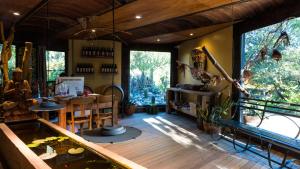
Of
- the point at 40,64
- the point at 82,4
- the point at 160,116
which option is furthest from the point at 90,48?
the point at 82,4

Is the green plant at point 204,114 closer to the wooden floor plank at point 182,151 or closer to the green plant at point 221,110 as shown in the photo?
the green plant at point 221,110

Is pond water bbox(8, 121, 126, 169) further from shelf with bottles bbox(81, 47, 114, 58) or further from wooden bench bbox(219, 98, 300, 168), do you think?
shelf with bottles bbox(81, 47, 114, 58)

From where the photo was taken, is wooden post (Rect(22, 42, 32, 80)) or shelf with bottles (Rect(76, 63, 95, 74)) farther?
shelf with bottles (Rect(76, 63, 95, 74))

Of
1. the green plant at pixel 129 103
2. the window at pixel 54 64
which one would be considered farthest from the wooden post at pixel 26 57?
the green plant at pixel 129 103

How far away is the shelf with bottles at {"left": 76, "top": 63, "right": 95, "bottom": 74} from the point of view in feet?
22.4

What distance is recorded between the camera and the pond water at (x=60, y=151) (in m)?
1.57

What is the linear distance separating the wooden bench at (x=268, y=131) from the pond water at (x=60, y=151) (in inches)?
101

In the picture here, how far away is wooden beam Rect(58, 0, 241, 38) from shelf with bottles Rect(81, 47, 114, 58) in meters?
2.19

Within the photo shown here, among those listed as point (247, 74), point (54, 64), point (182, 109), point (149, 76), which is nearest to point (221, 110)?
point (247, 74)

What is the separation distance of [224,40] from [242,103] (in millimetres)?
1577

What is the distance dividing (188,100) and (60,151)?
580 cm

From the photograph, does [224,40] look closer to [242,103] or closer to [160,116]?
[242,103]

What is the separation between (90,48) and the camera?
6969 millimetres

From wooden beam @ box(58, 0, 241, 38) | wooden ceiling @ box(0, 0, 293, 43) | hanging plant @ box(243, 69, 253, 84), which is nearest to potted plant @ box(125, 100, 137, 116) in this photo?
wooden ceiling @ box(0, 0, 293, 43)
